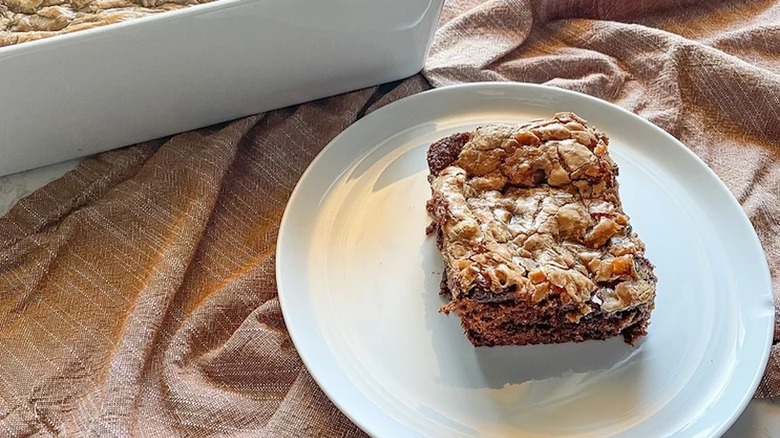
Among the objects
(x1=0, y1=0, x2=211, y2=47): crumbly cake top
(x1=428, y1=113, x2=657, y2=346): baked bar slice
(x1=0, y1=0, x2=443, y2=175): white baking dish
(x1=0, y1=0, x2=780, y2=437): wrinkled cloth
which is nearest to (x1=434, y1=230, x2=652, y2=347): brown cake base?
(x1=428, y1=113, x2=657, y2=346): baked bar slice

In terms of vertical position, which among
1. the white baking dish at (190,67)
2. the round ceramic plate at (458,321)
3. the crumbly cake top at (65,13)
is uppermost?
the crumbly cake top at (65,13)

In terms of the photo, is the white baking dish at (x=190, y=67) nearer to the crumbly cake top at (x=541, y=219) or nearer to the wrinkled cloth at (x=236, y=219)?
the wrinkled cloth at (x=236, y=219)

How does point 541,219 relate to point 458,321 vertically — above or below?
above

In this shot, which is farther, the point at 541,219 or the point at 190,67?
the point at 190,67

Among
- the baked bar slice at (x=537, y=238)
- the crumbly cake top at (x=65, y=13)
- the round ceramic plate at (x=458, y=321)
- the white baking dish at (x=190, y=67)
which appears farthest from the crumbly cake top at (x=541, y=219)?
the crumbly cake top at (x=65, y=13)

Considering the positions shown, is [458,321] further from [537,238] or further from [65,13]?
[65,13]

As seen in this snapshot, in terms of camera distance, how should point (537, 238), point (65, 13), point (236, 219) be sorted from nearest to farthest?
point (537, 238)
point (65, 13)
point (236, 219)

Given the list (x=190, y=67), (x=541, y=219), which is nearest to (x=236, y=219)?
(x=190, y=67)
